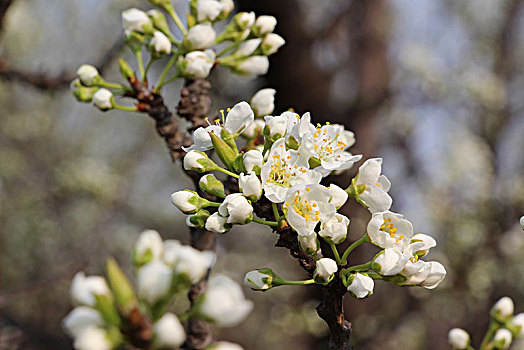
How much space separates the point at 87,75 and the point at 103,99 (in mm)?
111

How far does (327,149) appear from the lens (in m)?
1.32

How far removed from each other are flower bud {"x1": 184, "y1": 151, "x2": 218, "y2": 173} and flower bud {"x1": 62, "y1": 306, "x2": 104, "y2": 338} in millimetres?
595

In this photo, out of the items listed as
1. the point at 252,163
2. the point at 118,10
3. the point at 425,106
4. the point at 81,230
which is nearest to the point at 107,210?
the point at 81,230

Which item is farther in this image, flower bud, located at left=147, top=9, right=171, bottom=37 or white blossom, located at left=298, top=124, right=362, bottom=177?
flower bud, located at left=147, top=9, right=171, bottom=37

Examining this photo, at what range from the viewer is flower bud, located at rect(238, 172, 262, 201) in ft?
3.58

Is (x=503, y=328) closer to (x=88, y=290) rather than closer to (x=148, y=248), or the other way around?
(x=148, y=248)

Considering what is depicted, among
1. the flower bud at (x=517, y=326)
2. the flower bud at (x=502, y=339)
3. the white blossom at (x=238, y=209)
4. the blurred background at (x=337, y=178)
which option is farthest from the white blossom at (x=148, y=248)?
the blurred background at (x=337, y=178)

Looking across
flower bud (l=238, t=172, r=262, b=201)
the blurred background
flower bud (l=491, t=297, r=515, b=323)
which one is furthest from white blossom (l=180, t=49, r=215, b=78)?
the blurred background

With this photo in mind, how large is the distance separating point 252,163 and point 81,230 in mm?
8488

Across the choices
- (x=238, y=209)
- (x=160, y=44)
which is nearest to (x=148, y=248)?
(x=238, y=209)

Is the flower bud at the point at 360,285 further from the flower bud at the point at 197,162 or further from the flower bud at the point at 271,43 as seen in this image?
the flower bud at the point at 271,43

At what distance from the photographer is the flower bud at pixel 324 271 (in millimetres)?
1060

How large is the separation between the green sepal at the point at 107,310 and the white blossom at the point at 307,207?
46cm

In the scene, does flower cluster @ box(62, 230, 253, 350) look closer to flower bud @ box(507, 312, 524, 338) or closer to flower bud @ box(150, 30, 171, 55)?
flower bud @ box(150, 30, 171, 55)
